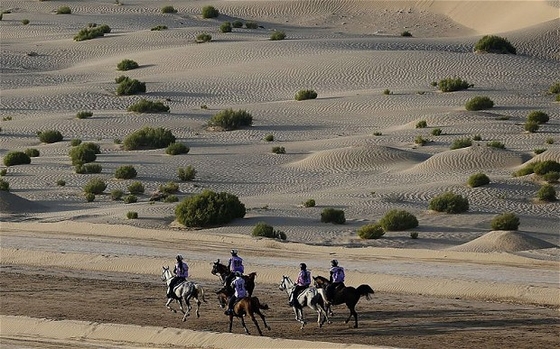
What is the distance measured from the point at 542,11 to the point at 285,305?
79413 millimetres

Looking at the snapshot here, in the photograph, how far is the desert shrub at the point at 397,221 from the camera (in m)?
36.9

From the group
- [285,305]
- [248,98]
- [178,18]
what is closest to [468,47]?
[248,98]

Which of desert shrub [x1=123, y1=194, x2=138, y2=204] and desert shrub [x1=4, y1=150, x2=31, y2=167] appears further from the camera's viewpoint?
desert shrub [x1=4, y1=150, x2=31, y2=167]

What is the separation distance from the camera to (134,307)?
2734 cm

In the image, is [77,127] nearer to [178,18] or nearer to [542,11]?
[178,18]

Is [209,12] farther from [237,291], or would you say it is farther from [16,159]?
[237,291]

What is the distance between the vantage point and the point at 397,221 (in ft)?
121

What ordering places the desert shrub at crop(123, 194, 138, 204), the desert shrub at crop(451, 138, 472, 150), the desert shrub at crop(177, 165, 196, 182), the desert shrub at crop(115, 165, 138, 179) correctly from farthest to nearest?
the desert shrub at crop(451, 138, 472, 150) < the desert shrub at crop(115, 165, 138, 179) < the desert shrub at crop(177, 165, 196, 182) < the desert shrub at crop(123, 194, 138, 204)

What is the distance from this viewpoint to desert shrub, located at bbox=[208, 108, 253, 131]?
57656mm

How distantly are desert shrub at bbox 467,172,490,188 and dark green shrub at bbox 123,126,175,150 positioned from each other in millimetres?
15343

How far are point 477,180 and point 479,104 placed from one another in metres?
17.6

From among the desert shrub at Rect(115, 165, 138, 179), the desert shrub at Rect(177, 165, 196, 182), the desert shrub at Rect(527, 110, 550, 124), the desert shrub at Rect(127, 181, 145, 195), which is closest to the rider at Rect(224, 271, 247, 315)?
the desert shrub at Rect(127, 181, 145, 195)

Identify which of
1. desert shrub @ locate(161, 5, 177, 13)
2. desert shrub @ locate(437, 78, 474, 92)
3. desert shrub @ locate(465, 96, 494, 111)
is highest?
desert shrub @ locate(161, 5, 177, 13)

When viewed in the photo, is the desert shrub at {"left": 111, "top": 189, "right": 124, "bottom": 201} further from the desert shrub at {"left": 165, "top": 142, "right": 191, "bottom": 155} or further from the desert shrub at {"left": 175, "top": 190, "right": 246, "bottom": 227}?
the desert shrub at {"left": 165, "top": 142, "right": 191, "bottom": 155}
